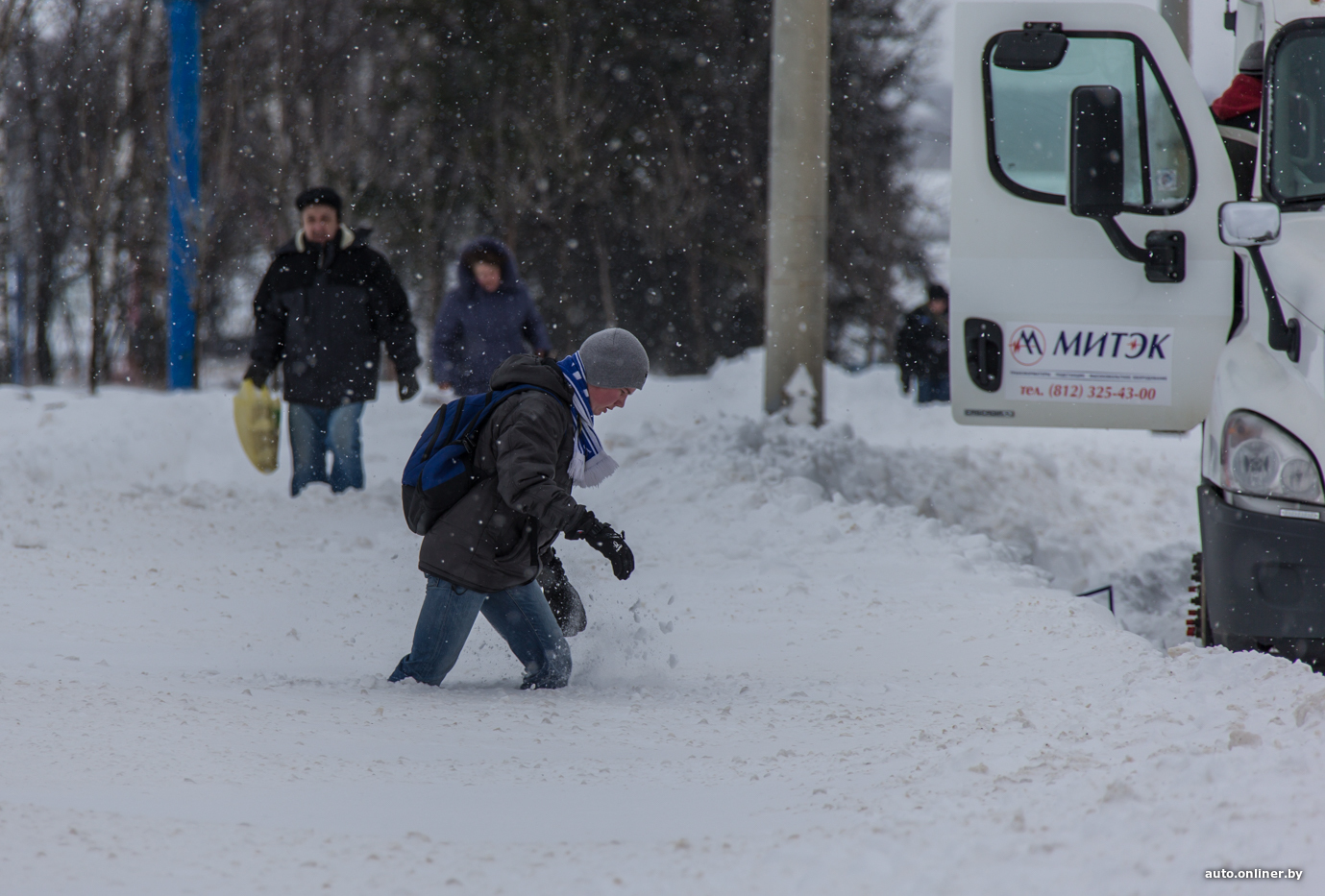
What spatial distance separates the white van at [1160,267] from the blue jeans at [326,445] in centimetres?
384

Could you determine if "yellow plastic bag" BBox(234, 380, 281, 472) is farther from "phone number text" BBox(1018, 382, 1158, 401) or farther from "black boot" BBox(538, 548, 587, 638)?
"phone number text" BBox(1018, 382, 1158, 401)

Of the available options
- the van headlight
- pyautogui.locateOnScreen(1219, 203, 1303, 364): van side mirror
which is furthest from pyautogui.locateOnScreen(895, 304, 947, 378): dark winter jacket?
the van headlight

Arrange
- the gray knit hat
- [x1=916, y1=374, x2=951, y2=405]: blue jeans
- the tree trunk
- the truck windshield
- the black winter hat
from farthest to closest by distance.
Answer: the tree trunk → [x1=916, y1=374, x2=951, y2=405]: blue jeans → the black winter hat → the truck windshield → the gray knit hat

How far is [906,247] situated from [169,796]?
2148 cm

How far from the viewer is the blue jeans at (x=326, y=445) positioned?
7336 mm

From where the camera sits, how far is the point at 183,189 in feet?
40.6

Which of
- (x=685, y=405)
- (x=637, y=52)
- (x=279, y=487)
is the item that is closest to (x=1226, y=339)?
(x=279, y=487)

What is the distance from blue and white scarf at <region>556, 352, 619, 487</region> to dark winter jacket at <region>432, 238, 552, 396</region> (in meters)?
3.17

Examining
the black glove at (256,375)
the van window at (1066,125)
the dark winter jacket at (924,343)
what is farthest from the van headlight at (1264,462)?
the dark winter jacket at (924,343)

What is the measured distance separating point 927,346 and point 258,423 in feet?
25.5

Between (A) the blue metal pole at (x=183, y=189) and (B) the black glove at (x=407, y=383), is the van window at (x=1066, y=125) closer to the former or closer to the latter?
(B) the black glove at (x=407, y=383)

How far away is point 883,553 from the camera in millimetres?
6555

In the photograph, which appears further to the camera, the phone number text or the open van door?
the phone number text

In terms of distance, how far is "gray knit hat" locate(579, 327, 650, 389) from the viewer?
391 cm
